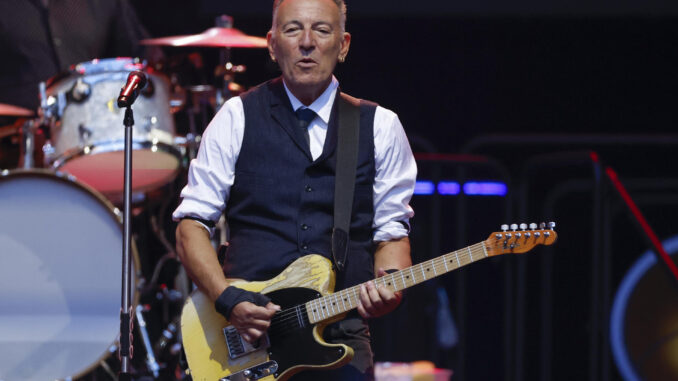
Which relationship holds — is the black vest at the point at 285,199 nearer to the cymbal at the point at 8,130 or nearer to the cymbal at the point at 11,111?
the cymbal at the point at 11,111

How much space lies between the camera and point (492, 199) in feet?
20.7

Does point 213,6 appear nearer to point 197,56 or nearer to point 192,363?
point 197,56

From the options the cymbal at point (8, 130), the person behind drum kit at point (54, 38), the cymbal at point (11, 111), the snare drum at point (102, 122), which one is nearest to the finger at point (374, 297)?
the snare drum at point (102, 122)

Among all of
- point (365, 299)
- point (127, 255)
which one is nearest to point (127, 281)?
point (127, 255)

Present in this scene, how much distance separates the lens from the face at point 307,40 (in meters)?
3.16

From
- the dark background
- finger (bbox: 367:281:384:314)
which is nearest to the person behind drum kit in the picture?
the dark background

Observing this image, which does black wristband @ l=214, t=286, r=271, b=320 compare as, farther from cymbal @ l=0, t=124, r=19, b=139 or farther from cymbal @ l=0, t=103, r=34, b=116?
cymbal @ l=0, t=124, r=19, b=139

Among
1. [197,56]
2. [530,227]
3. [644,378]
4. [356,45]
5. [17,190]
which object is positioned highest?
[356,45]

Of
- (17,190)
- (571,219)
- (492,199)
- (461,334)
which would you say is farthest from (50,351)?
(571,219)

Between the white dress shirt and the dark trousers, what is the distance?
1.13ft

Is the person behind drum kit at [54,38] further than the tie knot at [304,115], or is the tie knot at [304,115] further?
the person behind drum kit at [54,38]

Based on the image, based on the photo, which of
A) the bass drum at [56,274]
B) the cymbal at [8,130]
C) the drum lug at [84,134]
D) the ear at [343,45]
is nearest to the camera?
the ear at [343,45]

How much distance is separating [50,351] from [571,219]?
365 centimetres

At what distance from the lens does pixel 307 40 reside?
10.3 ft
